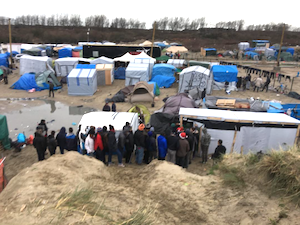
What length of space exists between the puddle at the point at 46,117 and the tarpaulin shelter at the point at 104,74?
16.3 ft

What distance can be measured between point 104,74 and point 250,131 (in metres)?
14.1

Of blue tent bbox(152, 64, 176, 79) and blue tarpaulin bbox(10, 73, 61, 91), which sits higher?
blue tent bbox(152, 64, 176, 79)

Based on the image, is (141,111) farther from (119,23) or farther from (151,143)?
(119,23)

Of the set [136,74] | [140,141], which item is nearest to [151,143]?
[140,141]

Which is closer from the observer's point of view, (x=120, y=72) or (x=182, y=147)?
(x=182, y=147)

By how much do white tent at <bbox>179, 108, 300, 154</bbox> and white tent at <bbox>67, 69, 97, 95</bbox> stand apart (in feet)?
34.7

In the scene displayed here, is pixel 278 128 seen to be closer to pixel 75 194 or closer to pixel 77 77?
pixel 75 194

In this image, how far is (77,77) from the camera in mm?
16844

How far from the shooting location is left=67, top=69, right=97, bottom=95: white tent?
1689 centimetres

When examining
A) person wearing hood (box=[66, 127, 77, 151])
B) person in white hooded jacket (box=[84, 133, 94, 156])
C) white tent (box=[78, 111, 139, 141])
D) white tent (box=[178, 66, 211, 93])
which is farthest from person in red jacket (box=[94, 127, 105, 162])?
white tent (box=[178, 66, 211, 93])

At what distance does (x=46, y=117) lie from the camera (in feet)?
42.4

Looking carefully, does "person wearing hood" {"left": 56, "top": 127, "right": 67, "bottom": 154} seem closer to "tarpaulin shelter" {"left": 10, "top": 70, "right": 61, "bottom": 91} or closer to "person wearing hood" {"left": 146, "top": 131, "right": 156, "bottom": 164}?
Result: "person wearing hood" {"left": 146, "top": 131, "right": 156, "bottom": 164}

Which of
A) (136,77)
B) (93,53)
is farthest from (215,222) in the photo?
(93,53)

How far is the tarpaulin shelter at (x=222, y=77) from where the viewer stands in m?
18.4
